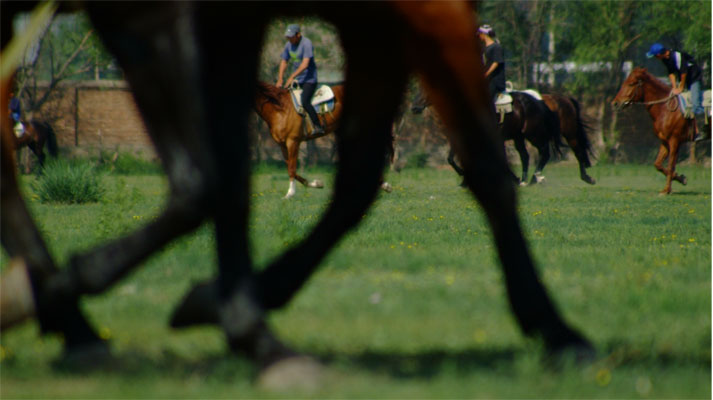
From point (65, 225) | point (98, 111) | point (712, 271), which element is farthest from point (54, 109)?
point (712, 271)

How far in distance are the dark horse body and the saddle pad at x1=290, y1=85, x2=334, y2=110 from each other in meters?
12.4

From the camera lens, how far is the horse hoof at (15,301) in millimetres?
3141

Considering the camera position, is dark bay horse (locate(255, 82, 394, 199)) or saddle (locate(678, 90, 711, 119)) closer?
saddle (locate(678, 90, 711, 119))

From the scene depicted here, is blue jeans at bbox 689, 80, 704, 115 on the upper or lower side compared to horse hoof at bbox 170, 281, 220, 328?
lower

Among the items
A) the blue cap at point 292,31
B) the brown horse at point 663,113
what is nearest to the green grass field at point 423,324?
the blue cap at point 292,31

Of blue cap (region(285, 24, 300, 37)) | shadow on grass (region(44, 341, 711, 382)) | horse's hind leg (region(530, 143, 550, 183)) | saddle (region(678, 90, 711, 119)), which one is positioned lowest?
horse's hind leg (region(530, 143, 550, 183))

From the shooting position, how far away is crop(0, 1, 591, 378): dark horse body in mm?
2850

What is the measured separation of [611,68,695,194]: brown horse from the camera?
1588 cm

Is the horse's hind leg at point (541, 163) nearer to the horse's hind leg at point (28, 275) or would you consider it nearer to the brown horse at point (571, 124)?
the brown horse at point (571, 124)

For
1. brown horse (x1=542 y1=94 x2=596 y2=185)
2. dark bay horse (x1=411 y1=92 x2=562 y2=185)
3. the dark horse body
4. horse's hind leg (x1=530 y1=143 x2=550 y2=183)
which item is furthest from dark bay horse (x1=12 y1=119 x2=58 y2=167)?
the dark horse body

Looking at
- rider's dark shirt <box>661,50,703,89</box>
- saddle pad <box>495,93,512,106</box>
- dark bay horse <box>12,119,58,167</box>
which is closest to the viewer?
rider's dark shirt <box>661,50,703,89</box>

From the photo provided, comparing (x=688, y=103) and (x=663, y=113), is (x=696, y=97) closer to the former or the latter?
(x=688, y=103)

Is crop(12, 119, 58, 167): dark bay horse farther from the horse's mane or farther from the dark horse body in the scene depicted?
the dark horse body

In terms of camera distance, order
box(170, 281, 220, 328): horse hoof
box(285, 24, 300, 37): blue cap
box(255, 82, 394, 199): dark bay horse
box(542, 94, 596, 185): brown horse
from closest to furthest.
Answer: box(170, 281, 220, 328): horse hoof → box(285, 24, 300, 37): blue cap → box(255, 82, 394, 199): dark bay horse → box(542, 94, 596, 185): brown horse
